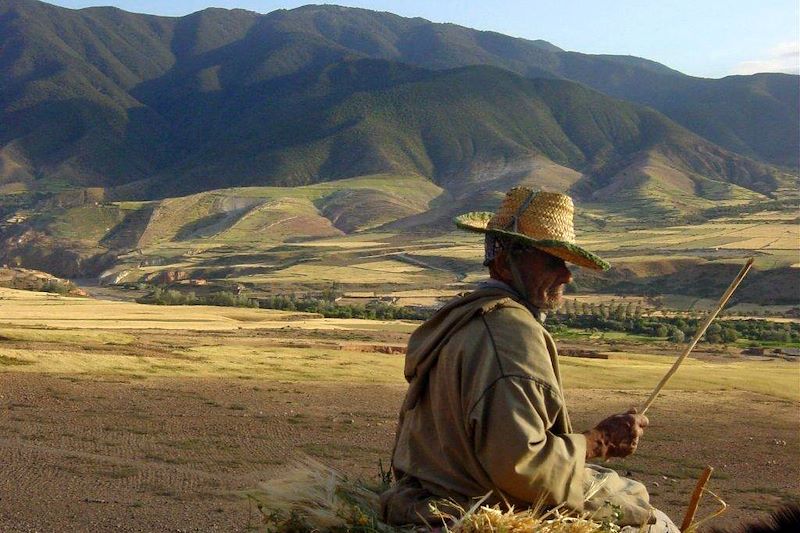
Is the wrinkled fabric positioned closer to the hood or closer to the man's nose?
the hood

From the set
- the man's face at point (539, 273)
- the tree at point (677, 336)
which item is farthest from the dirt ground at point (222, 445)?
the tree at point (677, 336)

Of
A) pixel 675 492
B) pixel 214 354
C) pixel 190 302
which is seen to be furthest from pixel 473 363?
pixel 190 302

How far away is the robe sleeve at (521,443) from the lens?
4.34 metres

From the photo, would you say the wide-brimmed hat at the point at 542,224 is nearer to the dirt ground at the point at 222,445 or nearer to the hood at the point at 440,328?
the hood at the point at 440,328

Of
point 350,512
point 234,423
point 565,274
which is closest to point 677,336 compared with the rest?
point 234,423

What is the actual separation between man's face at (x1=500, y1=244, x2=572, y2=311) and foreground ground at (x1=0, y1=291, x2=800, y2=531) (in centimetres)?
202

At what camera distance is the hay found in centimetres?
434

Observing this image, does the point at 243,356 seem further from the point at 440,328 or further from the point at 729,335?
the point at 729,335

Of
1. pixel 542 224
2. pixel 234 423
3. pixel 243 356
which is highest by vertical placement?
pixel 542 224

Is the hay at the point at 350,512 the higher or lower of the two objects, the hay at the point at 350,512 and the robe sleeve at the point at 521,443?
the lower

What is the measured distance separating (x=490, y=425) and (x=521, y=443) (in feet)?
0.46

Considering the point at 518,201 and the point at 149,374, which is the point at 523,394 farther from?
the point at 149,374

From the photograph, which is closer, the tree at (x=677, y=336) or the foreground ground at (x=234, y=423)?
the foreground ground at (x=234, y=423)

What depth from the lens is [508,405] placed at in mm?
4359
